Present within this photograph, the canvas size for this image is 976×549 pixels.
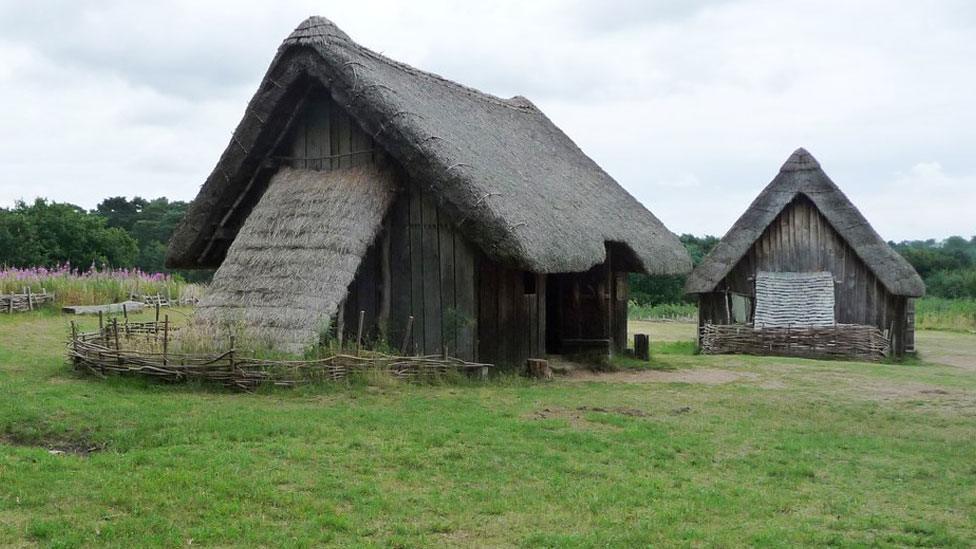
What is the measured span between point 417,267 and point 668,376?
415cm

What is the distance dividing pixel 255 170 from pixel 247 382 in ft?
16.6

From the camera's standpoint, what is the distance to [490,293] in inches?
516

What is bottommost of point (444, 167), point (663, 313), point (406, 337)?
point (663, 313)

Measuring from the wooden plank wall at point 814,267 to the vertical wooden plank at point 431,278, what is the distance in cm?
1126

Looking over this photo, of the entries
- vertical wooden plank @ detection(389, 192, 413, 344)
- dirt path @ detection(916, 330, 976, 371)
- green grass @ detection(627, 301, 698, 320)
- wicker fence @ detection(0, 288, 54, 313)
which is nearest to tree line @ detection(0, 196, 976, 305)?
green grass @ detection(627, 301, 698, 320)

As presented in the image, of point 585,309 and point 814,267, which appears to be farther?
point 814,267

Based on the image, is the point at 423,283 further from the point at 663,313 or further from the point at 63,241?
the point at 63,241

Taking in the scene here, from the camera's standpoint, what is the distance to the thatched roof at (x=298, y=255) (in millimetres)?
11211

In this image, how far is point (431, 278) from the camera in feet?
42.7

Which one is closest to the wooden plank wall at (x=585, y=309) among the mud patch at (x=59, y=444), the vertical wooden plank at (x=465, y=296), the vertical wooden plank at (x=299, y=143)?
the vertical wooden plank at (x=465, y=296)

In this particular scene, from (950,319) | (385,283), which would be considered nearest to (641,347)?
(385,283)

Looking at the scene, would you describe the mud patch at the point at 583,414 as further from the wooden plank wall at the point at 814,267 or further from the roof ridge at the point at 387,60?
the wooden plank wall at the point at 814,267

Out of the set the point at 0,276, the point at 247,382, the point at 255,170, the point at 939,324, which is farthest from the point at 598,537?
the point at 939,324

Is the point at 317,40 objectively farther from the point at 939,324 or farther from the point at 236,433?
the point at 939,324
